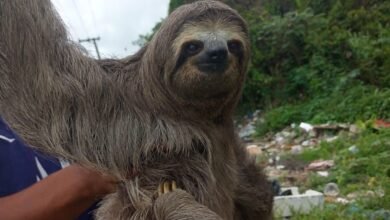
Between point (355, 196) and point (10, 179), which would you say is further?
point (355, 196)

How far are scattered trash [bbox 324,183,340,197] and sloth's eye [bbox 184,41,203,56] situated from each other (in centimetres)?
586

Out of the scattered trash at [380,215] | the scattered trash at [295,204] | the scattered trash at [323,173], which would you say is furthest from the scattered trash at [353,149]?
the scattered trash at [380,215]

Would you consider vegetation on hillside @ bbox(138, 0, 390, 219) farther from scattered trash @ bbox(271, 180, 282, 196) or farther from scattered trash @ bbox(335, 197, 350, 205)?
scattered trash @ bbox(271, 180, 282, 196)

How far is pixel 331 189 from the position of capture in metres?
8.22

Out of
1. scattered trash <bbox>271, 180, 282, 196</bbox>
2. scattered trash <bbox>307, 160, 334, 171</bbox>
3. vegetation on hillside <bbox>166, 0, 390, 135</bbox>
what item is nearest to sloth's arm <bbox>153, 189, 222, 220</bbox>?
scattered trash <bbox>271, 180, 282, 196</bbox>

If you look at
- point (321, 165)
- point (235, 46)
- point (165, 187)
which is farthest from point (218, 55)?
point (321, 165)

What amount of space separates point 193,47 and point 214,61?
0.38 ft

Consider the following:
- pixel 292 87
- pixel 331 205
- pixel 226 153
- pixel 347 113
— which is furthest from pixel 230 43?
pixel 292 87

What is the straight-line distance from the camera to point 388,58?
1617 cm

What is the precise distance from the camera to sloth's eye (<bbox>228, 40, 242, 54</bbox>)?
8.27 feet

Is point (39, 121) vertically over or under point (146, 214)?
over

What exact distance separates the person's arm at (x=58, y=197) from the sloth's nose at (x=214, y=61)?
0.57 m

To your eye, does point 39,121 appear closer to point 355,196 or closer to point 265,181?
point 265,181

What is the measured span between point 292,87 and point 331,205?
12225 millimetres
